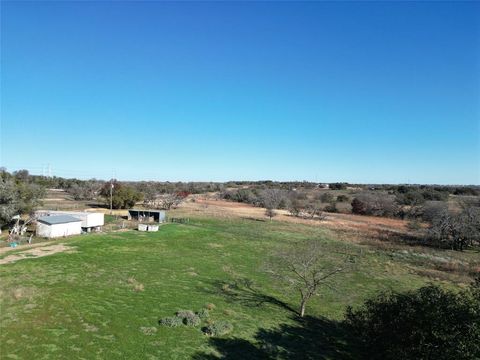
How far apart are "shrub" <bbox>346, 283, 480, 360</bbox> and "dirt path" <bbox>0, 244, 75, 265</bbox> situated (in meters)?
26.5

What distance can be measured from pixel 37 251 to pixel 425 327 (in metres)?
31.2

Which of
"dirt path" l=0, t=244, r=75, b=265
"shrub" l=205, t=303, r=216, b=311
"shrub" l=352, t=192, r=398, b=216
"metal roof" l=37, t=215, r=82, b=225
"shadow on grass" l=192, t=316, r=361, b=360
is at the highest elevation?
"shrub" l=352, t=192, r=398, b=216

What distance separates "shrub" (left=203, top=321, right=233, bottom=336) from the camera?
1947 centimetres

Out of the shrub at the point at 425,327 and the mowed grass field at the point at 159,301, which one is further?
A: the mowed grass field at the point at 159,301

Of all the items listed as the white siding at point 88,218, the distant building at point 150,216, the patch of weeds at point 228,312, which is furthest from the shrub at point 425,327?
the distant building at point 150,216

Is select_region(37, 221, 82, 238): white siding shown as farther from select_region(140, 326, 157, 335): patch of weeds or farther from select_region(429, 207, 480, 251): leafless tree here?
select_region(429, 207, 480, 251): leafless tree

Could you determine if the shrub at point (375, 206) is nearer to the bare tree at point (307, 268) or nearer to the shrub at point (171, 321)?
the bare tree at point (307, 268)

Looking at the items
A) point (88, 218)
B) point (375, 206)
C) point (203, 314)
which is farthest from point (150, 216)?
point (375, 206)

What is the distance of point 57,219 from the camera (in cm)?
4266

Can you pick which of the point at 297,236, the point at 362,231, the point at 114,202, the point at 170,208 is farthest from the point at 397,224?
the point at 114,202

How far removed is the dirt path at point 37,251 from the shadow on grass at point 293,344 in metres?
19.7

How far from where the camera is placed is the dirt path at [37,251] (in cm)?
2894

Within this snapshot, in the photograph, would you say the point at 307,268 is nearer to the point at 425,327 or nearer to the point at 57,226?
the point at 425,327

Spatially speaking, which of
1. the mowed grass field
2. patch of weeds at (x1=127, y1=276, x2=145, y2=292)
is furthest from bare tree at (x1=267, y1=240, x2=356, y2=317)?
patch of weeds at (x1=127, y1=276, x2=145, y2=292)
